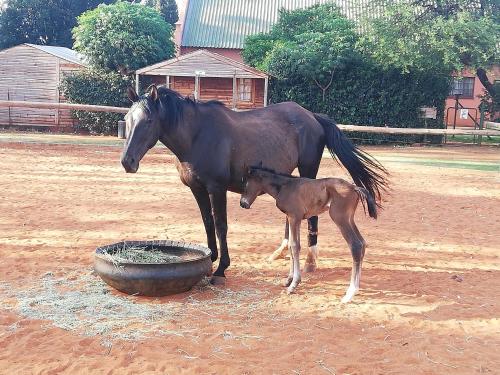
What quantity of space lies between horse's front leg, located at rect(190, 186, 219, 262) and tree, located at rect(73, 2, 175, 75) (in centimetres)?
2005

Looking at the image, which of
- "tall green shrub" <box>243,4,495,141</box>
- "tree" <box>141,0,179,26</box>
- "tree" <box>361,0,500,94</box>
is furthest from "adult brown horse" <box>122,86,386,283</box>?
"tree" <box>141,0,179,26</box>

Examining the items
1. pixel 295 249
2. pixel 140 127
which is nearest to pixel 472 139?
pixel 295 249

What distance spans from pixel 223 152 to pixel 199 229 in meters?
2.65

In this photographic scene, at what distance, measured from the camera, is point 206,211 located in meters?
5.61

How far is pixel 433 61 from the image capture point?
2219cm

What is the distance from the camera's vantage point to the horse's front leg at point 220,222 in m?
5.31

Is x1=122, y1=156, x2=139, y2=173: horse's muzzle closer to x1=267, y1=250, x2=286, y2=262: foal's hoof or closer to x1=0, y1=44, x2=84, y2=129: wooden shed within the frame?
x1=267, y1=250, x2=286, y2=262: foal's hoof

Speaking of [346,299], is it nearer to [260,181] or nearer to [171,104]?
[260,181]

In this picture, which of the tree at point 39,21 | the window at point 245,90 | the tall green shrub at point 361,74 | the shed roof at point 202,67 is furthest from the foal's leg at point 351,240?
the tree at point 39,21

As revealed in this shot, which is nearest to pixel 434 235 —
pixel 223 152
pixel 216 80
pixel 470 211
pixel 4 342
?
pixel 470 211

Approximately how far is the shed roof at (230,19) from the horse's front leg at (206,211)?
103 ft

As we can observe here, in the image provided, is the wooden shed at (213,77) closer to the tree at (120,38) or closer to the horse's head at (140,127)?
the tree at (120,38)

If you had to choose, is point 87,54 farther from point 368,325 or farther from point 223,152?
point 368,325

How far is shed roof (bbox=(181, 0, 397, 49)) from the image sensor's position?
3594cm
